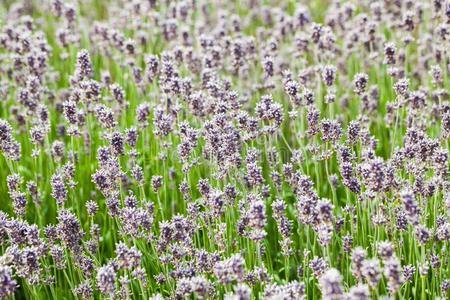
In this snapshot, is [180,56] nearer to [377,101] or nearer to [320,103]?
[320,103]

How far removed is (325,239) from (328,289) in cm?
61

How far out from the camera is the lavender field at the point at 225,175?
3898 millimetres

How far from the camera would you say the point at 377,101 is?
6.48 meters

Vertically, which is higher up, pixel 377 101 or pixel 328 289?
pixel 377 101

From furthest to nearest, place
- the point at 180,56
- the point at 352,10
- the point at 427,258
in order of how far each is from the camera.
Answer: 1. the point at 352,10
2. the point at 180,56
3. the point at 427,258

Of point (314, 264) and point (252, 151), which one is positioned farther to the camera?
point (252, 151)

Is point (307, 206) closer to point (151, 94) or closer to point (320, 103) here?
point (320, 103)

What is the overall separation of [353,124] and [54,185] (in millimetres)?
2013

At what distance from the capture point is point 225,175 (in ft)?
15.1

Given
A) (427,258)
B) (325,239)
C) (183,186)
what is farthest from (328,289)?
(183,186)

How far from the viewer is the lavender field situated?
3898 millimetres

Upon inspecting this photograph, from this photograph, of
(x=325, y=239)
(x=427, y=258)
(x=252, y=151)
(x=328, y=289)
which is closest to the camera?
(x=328, y=289)

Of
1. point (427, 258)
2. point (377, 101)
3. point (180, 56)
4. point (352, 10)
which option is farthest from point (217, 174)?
point (352, 10)

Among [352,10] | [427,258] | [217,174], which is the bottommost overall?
[427,258]
